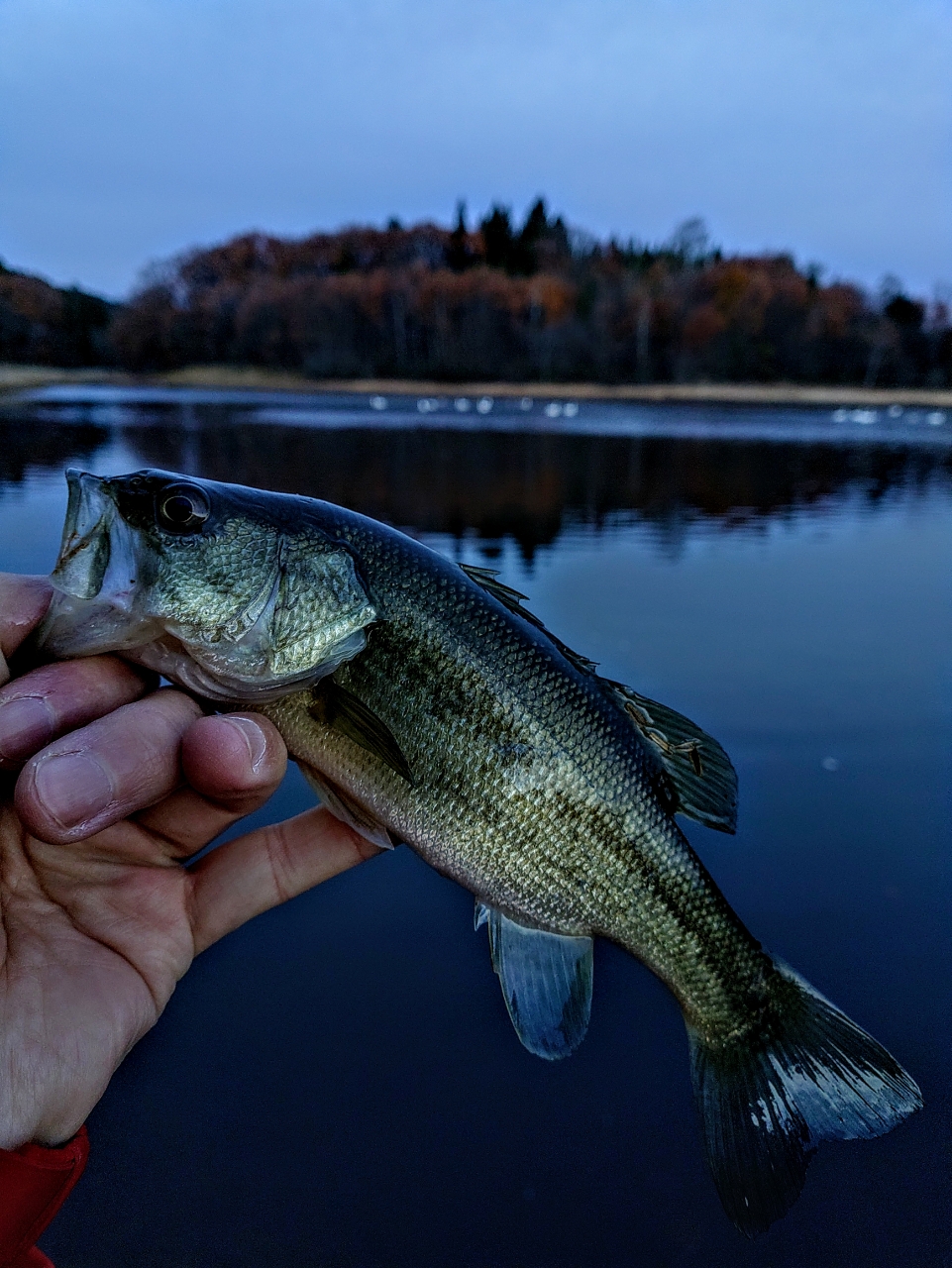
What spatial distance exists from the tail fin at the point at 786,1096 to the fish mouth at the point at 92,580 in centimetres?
184

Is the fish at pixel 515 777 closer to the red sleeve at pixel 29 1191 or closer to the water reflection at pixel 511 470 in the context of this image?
the red sleeve at pixel 29 1191

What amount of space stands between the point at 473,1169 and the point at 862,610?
772 centimetres

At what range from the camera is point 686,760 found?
2.16 m

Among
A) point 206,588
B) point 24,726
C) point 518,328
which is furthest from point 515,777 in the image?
point 518,328

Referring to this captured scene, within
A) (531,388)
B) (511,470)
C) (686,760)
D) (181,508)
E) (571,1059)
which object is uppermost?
(531,388)

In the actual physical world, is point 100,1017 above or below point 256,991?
above

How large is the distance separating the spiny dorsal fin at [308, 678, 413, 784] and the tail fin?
112 cm

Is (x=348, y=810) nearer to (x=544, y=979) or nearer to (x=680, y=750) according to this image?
(x=544, y=979)

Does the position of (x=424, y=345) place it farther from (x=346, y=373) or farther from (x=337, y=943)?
(x=337, y=943)

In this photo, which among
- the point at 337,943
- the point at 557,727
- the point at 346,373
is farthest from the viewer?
the point at 346,373

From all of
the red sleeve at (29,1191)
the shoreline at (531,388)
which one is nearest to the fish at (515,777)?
the red sleeve at (29,1191)

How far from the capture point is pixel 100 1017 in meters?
1.85

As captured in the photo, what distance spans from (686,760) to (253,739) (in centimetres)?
Result: 116

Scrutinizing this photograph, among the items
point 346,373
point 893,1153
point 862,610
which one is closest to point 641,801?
point 893,1153
